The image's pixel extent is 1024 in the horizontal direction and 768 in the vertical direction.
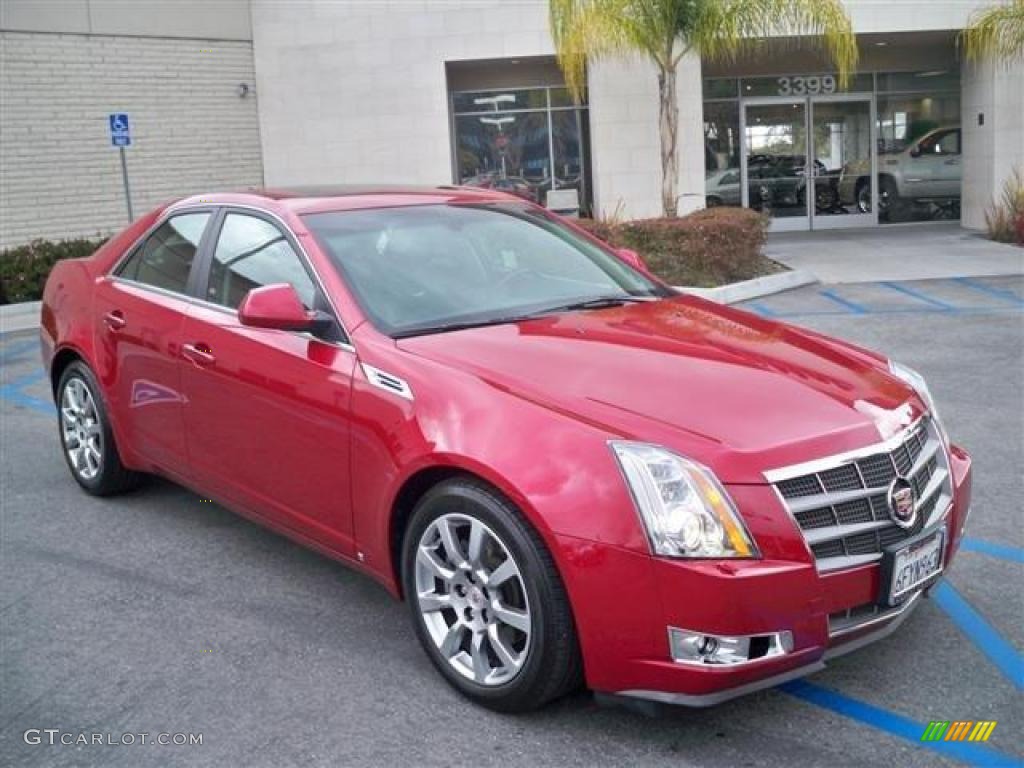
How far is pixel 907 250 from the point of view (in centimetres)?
1683

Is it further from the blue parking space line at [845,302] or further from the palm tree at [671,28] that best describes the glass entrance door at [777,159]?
the blue parking space line at [845,302]

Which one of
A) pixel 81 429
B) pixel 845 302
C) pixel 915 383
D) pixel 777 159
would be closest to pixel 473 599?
pixel 915 383

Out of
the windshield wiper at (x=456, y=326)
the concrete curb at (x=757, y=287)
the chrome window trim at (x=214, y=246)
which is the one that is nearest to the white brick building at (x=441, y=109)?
the concrete curb at (x=757, y=287)

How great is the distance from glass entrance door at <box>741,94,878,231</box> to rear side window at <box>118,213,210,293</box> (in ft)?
55.6

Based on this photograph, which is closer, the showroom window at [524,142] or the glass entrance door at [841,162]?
the showroom window at [524,142]

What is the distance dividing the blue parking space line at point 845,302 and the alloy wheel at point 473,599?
350 inches

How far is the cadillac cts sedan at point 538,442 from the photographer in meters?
3.11

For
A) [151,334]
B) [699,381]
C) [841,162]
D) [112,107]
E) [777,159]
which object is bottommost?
[699,381]

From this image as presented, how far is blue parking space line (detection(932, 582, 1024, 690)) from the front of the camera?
3.76 meters

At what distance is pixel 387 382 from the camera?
3.80m

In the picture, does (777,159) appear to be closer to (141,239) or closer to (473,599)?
(141,239)

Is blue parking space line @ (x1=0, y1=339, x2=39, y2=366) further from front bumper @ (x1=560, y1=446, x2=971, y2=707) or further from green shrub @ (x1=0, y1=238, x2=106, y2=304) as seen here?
front bumper @ (x1=560, y1=446, x2=971, y2=707)

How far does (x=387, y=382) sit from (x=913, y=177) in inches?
770

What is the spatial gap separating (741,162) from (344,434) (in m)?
18.4
